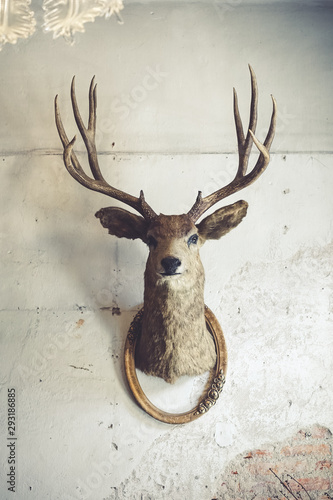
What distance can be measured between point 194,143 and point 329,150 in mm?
1008

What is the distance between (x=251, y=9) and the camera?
338 centimetres

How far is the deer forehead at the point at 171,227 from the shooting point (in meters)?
2.42

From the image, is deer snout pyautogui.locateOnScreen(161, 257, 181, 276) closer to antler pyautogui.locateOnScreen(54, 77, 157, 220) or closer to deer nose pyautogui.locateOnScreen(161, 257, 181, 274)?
deer nose pyautogui.locateOnScreen(161, 257, 181, 274)

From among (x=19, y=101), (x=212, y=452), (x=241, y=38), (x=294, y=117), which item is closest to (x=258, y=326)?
(x=212, y=452)

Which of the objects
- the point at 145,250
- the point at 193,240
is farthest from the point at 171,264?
the point at 145,250

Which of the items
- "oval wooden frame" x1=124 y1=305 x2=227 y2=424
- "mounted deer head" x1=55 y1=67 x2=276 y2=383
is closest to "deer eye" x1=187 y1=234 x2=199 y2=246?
"mounted deer head" x1=55 y1=67 x2=276 y2=383

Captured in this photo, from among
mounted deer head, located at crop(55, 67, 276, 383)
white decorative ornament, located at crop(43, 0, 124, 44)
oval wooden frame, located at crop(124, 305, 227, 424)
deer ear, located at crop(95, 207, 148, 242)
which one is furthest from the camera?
oval wooden frame, located at crop(124, 305, 227, 424)

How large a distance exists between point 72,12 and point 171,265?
1244 mm

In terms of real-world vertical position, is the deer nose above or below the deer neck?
above

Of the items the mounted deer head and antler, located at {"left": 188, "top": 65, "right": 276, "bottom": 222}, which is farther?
antler, located at {"left": 188, "top": 65, "right": 276, "bottom": 222}

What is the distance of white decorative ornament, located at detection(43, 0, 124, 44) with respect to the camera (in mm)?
1463

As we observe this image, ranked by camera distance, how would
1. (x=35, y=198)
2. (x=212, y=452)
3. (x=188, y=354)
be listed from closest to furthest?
(x=188, y=354), (x=212, y=452), (x=35, y=198)

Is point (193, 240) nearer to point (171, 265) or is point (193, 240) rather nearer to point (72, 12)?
point (171, 265)

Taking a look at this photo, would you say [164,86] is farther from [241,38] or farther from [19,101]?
[19,101]
